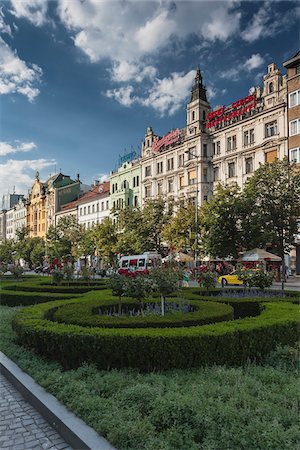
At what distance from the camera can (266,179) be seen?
32.2 meters

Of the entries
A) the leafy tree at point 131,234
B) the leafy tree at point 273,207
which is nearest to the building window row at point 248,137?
the leafy tree at point 273,207

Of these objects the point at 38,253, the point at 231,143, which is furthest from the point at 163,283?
the point at 38,253

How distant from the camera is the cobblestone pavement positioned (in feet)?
15.2

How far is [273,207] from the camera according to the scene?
31594 millimetres

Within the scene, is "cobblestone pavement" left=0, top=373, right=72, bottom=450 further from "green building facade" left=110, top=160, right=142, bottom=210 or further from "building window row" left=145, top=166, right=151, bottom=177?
"green building facade" left=110, top=160, right=142, bottom=210

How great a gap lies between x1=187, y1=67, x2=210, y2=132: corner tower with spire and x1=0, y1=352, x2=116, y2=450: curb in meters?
45.5

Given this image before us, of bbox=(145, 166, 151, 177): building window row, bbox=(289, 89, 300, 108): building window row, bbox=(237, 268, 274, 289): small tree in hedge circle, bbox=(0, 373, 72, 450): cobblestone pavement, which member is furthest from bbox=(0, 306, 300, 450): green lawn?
bbox=(145, 166, 151, 177): building window row

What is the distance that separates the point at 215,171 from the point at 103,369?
43.1 meters

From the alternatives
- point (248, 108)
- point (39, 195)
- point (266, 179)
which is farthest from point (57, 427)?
point (39, 195)

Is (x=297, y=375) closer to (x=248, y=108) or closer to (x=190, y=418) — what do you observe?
(x=190, y=418)

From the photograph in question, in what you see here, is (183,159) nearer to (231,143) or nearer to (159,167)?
(159,167)

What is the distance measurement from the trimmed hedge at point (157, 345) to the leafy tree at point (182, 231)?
33414 millimetres

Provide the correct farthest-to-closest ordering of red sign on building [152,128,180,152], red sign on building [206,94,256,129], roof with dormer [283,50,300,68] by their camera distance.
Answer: red sign on building [152,128,180,152] → red sign on building [206,94,256,129] → roof with dormer [283,50,300,68]

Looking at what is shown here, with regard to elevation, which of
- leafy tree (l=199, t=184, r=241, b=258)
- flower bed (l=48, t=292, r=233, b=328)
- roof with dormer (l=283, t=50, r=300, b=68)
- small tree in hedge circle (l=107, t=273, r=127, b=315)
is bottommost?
flower bed (l=48, t=292, r=233, b=328)
